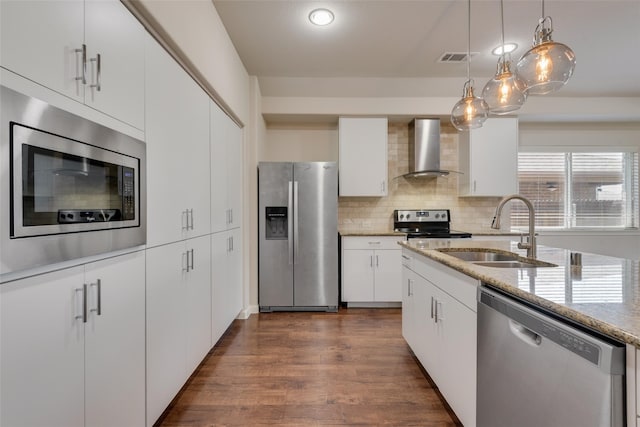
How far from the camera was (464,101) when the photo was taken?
2.21m

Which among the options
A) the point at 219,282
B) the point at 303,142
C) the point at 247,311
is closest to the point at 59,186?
the point at 219,282

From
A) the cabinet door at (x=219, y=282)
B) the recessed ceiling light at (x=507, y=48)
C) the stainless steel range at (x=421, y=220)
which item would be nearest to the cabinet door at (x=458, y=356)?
the cabinet door at (x=219, y=282)

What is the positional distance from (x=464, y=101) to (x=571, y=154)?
337 cm

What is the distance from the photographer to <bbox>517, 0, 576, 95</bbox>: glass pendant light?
1.54m

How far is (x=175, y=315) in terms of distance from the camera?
1771 mm

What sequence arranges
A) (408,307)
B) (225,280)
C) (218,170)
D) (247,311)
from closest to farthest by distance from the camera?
1. (408,307)
2. (218,170)
3. (225,280)
4. (247,311)

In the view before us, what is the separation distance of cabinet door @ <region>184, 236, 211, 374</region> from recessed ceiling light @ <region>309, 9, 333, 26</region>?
1943 mm

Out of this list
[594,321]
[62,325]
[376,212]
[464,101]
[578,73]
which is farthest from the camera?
[376,212]

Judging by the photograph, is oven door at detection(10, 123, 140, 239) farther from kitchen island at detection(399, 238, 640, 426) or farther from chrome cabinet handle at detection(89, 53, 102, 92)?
kitchen island at detection(399, 238, 640, 426)

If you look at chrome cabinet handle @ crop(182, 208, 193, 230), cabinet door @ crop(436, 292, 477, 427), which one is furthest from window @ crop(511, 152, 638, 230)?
chrome cabinet handle @ crop(182, 208, 193, 230)

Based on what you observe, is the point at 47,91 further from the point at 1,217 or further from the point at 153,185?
the point at 153,185

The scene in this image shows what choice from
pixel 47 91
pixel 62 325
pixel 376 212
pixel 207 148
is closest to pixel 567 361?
pixel 62 325

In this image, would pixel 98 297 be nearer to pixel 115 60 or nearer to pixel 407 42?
pixel 115 60

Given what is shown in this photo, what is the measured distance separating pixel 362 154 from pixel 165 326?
9.60 feet
